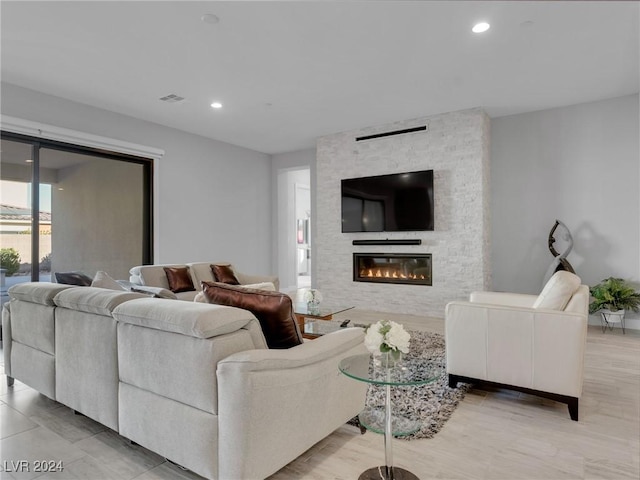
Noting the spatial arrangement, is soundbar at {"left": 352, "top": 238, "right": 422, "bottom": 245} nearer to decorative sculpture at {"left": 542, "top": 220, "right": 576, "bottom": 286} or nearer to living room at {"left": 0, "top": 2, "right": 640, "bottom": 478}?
living room at {"left": 0, "top": 2, "right": 640, "bottom": 478}

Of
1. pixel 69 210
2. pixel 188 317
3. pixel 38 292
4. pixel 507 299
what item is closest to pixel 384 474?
pixel 188 317

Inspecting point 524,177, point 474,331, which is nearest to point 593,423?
point 474,331

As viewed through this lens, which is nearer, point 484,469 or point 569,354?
point 484,469

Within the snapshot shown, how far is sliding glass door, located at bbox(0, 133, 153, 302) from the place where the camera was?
4495 mm

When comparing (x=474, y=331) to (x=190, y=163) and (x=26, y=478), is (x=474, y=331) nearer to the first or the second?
(x=26, y=478)

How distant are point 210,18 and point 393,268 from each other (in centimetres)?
426

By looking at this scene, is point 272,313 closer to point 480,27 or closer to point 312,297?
point 312,297

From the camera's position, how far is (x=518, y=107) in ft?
16.8

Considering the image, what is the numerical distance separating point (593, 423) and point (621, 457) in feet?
1.32

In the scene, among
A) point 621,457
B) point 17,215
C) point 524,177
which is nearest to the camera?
point 621,457

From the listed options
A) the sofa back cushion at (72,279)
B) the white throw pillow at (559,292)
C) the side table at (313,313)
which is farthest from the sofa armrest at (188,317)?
the white throw pillow at (559,292)

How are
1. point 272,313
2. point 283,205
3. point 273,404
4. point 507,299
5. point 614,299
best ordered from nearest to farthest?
point 273,404, point 272,313, point 507,299, point 614,299, point 283,205

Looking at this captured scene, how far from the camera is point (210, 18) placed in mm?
3041

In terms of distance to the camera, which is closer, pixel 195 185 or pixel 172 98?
pixel 172 98
